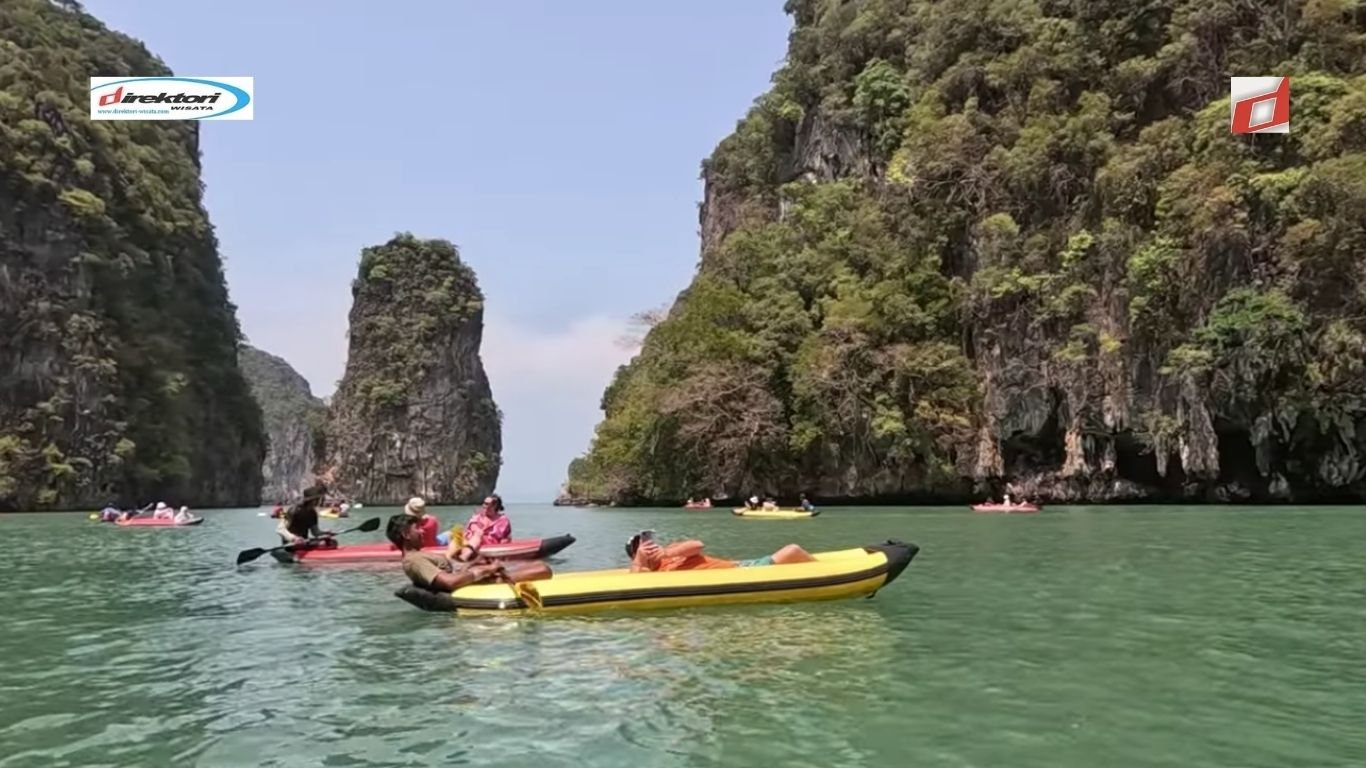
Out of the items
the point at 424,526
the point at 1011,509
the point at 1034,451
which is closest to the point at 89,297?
the point at 424,526

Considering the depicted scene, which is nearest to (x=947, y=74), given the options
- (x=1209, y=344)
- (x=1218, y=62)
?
(x=1218, y=62)

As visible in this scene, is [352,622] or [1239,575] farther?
[1239,575]

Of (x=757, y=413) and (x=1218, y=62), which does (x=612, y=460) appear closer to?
(x=757, y=413)

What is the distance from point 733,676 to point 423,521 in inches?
282

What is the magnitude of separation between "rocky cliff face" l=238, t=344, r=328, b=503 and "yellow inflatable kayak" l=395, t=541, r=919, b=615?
82.9 meters

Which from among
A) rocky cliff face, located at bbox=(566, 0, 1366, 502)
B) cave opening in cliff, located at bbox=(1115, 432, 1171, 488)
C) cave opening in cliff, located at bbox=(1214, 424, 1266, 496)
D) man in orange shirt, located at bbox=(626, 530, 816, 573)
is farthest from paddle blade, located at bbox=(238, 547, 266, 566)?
cave opening in cliff, located at bbox=(1214, 424, 1266, 496)

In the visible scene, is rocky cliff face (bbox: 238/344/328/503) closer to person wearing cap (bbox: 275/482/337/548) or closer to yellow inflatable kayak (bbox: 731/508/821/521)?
yellow inflatable kayak (bbox: 731/508/821/521)

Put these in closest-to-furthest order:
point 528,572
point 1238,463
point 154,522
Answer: point 528,572 → point 154,522 → point 1238,463

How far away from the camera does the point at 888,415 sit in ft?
103

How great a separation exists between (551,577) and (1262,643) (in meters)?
5.73

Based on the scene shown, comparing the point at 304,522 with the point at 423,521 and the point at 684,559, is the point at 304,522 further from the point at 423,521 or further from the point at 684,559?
the point at 684,559

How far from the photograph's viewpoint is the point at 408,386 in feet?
256

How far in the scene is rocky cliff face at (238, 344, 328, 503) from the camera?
10075 centimetres

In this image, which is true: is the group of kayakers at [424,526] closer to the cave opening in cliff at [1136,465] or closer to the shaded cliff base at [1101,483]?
the shaded cliff base at [1101,483]
